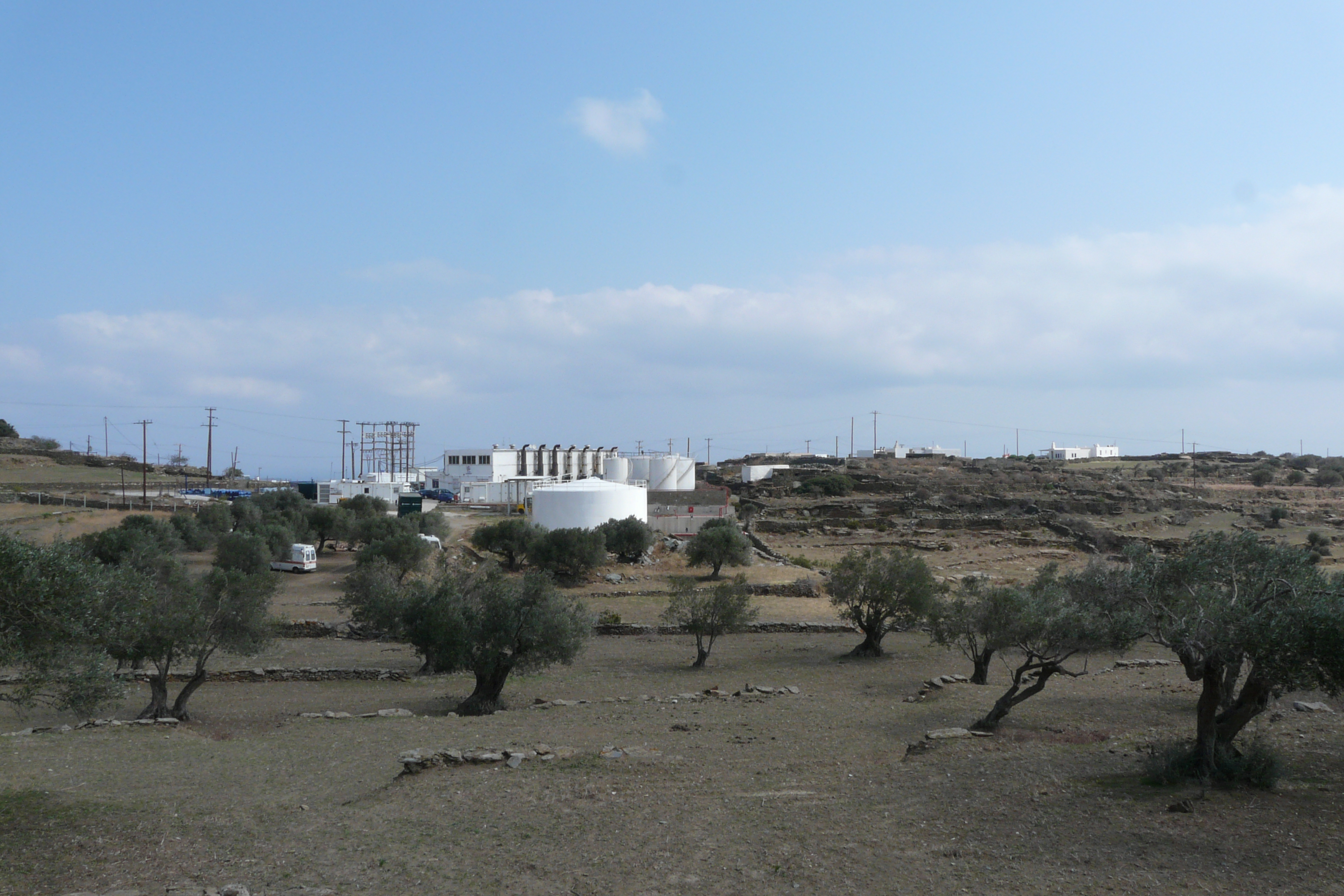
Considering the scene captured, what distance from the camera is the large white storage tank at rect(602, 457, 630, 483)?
102 m

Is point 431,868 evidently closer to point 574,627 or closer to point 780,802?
point 780,802

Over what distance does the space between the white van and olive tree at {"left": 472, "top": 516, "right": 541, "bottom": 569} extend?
9007 millimetres

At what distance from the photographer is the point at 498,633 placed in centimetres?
2225

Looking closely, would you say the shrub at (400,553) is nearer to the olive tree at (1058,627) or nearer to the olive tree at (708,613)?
the olive tree at (708,613)

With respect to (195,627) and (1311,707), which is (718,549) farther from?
(1311,707)

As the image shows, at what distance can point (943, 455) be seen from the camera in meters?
155

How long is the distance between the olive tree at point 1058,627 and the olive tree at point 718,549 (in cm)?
2373

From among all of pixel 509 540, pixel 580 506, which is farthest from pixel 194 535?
pixel 580 506

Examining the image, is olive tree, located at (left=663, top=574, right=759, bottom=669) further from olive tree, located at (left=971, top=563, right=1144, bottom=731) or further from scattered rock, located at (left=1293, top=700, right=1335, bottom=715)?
scattered rock, located at (left=1293, top=700, right=1335, bottom=715)

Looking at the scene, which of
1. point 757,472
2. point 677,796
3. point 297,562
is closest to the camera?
point 677,796

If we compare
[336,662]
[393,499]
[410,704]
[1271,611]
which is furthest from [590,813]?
[393,499]

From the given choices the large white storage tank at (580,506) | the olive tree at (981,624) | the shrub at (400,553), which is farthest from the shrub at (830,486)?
the olive tree at (981,624)

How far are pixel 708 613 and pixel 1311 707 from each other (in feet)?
53.7

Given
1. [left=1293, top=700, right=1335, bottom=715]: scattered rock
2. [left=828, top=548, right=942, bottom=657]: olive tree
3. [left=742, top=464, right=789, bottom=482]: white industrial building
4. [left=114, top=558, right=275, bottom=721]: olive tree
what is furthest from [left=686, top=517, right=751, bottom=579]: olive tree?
[left=742, top=464, right=789, bottom=482]: white industrial building
